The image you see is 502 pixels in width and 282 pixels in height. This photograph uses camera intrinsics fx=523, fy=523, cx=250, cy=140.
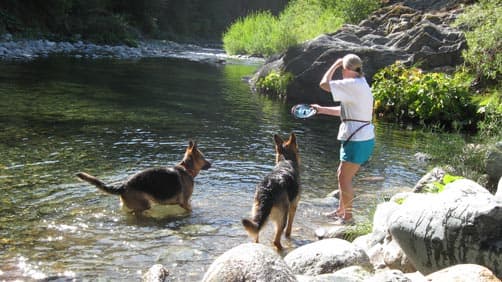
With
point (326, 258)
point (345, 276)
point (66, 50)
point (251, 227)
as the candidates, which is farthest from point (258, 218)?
point (66, 50)

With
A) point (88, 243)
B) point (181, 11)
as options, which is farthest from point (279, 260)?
point (181, 11)

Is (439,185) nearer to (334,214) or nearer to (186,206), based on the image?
(334,214)

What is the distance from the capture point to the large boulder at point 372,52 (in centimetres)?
2086

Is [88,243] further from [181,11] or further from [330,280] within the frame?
[181,11]

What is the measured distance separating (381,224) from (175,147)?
6.94m

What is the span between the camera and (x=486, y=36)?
1423 centimetres

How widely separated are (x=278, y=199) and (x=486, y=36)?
10547mm

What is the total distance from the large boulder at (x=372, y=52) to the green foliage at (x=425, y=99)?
210 centimetres

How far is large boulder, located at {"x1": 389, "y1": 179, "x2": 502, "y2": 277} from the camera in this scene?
15.1 ft

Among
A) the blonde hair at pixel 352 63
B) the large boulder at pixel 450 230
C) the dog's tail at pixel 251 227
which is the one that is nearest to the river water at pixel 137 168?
the dog's tail at pixel 251 227

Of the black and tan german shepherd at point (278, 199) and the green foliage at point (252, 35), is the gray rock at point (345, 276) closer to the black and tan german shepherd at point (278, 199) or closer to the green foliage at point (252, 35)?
the black and tan german shepherd at point (278, 199)

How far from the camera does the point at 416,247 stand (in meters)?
5.05

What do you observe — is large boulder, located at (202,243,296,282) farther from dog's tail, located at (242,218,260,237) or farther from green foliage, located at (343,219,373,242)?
green foliage, located at (343,219,373,242)

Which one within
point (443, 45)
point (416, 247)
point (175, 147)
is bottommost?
point (175, 147)
